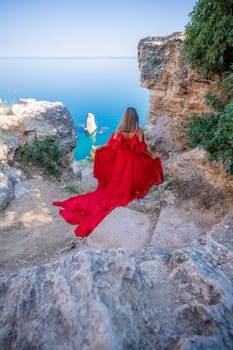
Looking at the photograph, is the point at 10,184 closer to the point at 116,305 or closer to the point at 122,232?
the point at 122,232

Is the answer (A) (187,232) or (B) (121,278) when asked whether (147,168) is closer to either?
(A) (187,232)

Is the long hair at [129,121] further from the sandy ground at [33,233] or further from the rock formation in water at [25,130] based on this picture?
the rock formation in water at [25,130]

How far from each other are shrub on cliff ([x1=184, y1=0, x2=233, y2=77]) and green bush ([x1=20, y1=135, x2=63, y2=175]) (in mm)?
4149

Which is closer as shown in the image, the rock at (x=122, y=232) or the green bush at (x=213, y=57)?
the rock at (x=122, y=232)

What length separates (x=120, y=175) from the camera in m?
5.34

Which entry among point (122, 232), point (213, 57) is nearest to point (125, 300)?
point (122, 232)

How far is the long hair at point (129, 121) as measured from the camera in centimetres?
507

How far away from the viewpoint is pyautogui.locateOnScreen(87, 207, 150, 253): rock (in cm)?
319

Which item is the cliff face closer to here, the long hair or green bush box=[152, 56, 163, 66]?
green bush box=[152, 56, 163, 66]

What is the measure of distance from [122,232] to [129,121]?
2638 mm

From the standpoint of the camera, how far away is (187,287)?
1433 millimetres

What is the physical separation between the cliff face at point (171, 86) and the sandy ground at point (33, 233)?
370 cm

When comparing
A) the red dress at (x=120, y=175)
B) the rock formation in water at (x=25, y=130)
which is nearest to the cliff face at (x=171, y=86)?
the red dress at (x=120, y=175)

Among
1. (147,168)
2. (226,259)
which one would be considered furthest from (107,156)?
(226,259)
